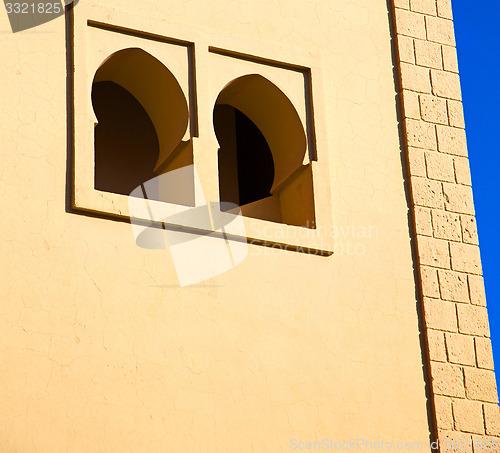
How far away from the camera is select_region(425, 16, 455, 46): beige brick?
8344 mm

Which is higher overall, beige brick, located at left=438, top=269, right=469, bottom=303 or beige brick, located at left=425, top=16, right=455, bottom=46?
beige brick, located at left=425, top=16, right=455, bottom=46

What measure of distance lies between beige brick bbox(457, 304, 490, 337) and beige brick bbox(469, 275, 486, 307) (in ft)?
0.13

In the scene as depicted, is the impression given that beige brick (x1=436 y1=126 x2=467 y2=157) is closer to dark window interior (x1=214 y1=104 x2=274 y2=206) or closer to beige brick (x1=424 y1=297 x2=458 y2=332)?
beige brick (x1=424 y1=297 x2=458 y2=332)

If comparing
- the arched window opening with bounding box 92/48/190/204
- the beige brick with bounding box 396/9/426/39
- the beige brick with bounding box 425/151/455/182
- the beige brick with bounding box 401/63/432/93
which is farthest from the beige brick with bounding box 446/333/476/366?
the beige brick with bounding box 396/9/426/39

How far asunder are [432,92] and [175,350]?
279 cm

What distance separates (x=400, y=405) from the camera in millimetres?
7152

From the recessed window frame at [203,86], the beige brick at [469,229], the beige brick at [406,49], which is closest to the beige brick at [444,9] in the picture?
the beige brick at [406,49]

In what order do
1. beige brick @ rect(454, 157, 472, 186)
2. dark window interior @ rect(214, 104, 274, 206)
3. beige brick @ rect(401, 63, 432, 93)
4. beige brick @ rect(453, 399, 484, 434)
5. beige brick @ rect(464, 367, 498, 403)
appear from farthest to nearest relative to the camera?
dark window interior @ rect(214, 104, 274, 206), beige brick @ rect(401, 63, 432, 93), beige brick @ rect(454, 157, 472, 186), beige brick @ rect(464, 367, 498, 403), beige brick @ rect(453, 399, 484, 434)

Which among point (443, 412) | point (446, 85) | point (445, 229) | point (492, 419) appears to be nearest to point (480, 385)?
point (492, 419)

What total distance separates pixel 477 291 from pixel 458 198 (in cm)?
65

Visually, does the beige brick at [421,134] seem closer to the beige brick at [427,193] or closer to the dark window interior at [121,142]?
the beige brick at [427,193]

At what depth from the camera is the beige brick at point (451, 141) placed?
8.00 metres

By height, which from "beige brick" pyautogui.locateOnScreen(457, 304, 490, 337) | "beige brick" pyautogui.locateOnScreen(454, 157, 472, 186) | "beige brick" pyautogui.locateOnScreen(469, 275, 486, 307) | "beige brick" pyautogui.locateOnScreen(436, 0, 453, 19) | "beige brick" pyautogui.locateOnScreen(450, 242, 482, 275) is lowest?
"beige brick" pyautogui.locateOnScreen(457, 304, 490, 337)

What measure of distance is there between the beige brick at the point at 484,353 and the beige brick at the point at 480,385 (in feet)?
0.16
